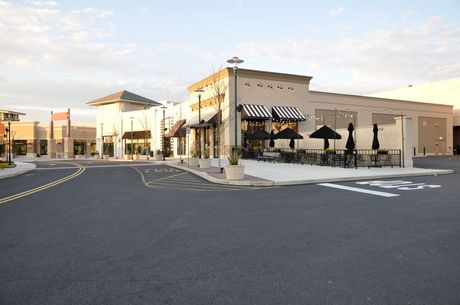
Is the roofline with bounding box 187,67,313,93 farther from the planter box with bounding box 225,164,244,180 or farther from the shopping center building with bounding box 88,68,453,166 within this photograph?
the planter box with bounding box 225,164,244,180

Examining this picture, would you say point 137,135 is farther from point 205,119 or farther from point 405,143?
point 405,143

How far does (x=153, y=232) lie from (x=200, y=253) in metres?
1.69

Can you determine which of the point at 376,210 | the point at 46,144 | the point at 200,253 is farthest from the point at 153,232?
the point at 46,144

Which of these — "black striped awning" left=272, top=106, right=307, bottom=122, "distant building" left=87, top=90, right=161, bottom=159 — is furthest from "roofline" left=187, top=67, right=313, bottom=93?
"distant building" left=87, top=90, right=161, bottom=159

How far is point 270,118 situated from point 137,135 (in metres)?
27.5

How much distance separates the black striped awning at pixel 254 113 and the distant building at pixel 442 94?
118 feet

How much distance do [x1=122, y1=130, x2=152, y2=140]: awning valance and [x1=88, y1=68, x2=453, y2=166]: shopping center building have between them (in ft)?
0.51

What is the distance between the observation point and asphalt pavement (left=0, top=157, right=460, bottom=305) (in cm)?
391

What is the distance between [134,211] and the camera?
8898 millimetres

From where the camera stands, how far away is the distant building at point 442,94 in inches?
2122

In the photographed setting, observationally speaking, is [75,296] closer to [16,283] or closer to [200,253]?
[16,283]

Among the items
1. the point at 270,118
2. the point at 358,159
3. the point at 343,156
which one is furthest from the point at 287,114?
the point at 358,159

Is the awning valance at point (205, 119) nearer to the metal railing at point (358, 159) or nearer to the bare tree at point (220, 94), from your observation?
the bare tree at point (220, 94)

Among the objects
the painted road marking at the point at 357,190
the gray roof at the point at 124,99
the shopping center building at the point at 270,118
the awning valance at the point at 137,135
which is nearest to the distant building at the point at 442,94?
the shopping center building at the point at 270,118
